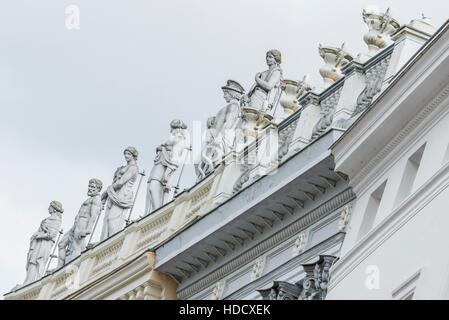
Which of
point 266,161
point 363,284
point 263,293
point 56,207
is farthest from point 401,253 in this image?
point 56,207

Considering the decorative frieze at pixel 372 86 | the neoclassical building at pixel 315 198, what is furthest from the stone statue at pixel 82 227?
the decorative frieze at pixel 372 86

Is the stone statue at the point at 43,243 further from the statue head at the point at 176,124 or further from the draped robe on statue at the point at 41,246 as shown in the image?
the statue head at the point at 176,124

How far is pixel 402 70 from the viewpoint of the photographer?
85.5ft

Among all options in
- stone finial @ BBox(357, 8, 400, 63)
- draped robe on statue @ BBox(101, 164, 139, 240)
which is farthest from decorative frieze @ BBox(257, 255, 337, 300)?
draped robe on statue @ BBox(101, 164, 139, 240)

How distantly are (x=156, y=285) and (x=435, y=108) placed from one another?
11.2m

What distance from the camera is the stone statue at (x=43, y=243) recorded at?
44.9 metres

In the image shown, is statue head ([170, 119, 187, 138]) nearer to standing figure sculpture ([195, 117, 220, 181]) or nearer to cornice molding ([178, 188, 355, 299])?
standing figure sculpture ([195, 117, 220, 181])

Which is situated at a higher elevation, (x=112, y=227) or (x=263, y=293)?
(x=112, y=227)

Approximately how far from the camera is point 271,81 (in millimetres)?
36000

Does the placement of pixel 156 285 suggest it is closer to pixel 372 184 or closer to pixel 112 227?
pixel 112 227

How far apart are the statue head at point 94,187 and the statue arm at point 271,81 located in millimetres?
8224

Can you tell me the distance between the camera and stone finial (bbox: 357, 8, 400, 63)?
3066cm

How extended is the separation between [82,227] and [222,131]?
23.8ft

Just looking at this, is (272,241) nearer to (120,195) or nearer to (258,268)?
(258,268)
